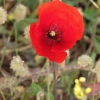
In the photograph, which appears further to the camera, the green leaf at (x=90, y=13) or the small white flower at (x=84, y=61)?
the green leaf at (x=90, y=13)

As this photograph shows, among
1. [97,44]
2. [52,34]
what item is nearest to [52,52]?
[52,34]

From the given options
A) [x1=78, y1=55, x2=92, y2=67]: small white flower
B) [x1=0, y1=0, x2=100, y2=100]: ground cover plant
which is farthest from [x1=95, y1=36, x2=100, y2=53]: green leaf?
[x1=78, y1=55, x2=92, y2=67]: small white flower

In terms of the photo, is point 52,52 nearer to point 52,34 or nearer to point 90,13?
point 52,34

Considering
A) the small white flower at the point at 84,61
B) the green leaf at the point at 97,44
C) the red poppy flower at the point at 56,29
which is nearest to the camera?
the red poppy flower at the point at 56,29

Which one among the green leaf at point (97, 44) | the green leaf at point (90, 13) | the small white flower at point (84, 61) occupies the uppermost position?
the small white flower at point (84, 61)

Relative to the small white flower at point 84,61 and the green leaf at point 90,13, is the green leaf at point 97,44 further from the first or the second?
the small white flower at point 84,61

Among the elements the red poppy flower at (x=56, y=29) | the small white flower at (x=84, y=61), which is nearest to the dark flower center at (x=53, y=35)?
the red poppy flower at (x=56, y=29)

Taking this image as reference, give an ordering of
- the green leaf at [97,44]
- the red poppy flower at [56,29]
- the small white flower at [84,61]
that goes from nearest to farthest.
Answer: the red poppy flower at [56,29] → the small white flower at [84,61] → the green leaf at [97,44]

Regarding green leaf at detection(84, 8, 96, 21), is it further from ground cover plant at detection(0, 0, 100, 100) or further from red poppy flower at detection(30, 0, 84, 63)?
red poppy flower at detection(30, 0, 84, 63)

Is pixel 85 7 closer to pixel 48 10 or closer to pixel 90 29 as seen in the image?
pixel 90 29
